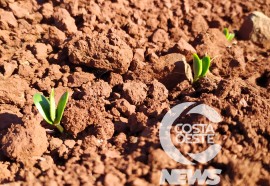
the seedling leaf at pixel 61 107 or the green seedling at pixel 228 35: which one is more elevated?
the green seedling at pixel 228 35

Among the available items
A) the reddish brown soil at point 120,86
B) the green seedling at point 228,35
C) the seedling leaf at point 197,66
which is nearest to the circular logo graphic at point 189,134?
the reddish brown soil at point 120,86

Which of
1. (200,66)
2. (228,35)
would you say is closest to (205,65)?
(200,66)

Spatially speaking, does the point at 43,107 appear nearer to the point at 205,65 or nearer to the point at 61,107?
→ the point at 61,107

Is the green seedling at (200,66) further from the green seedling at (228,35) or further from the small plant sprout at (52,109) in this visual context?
the small plant sprout at (52,109)

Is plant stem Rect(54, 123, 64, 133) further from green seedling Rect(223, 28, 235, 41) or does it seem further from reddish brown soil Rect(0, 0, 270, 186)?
green seedling Rect(223, 28, 235, 41)

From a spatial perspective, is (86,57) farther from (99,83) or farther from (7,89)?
(7,89)

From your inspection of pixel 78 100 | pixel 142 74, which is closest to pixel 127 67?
pixel 142 74

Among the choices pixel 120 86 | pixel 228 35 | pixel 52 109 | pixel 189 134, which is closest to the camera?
pixel 189 134
